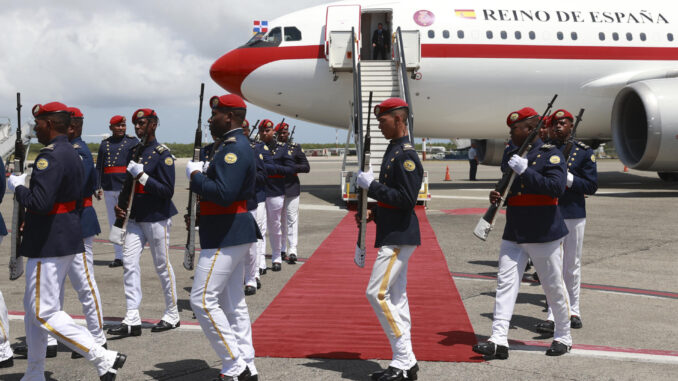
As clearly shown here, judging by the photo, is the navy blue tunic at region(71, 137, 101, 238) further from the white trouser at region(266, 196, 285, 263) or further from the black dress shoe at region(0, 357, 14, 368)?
the white trouser at region(266, 196, 285, 263)

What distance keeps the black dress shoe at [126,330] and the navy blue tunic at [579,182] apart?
4.09 m

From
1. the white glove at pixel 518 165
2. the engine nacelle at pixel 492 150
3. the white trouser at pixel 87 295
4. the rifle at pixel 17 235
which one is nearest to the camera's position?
the rifle at pixel 17 235

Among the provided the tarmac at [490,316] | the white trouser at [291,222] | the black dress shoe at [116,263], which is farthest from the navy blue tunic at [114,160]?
the white trouser at [291,222]

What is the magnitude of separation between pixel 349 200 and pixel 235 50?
583 cm

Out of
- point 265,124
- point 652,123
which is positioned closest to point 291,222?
point 265,124

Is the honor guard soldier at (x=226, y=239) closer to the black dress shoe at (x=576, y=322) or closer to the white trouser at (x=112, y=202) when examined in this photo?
the black dress shoe at (x=576, y=322)

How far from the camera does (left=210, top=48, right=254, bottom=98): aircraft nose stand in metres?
18.5

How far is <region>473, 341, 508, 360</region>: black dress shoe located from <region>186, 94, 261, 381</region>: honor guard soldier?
1.79 metres

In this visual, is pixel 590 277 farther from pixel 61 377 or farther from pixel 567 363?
pixel 61 377

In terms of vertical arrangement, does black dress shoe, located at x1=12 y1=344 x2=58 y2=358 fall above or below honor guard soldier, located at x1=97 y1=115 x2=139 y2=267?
below

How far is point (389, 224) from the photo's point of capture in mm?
4875

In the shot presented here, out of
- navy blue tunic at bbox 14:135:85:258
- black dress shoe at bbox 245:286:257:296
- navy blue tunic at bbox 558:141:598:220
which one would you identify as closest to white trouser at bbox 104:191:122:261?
black dress shoe at bbox 245:286:257:296

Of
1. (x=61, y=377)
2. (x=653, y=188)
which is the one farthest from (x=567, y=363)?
(x=653, y=188)

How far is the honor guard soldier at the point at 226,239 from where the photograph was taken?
14.9 feet
